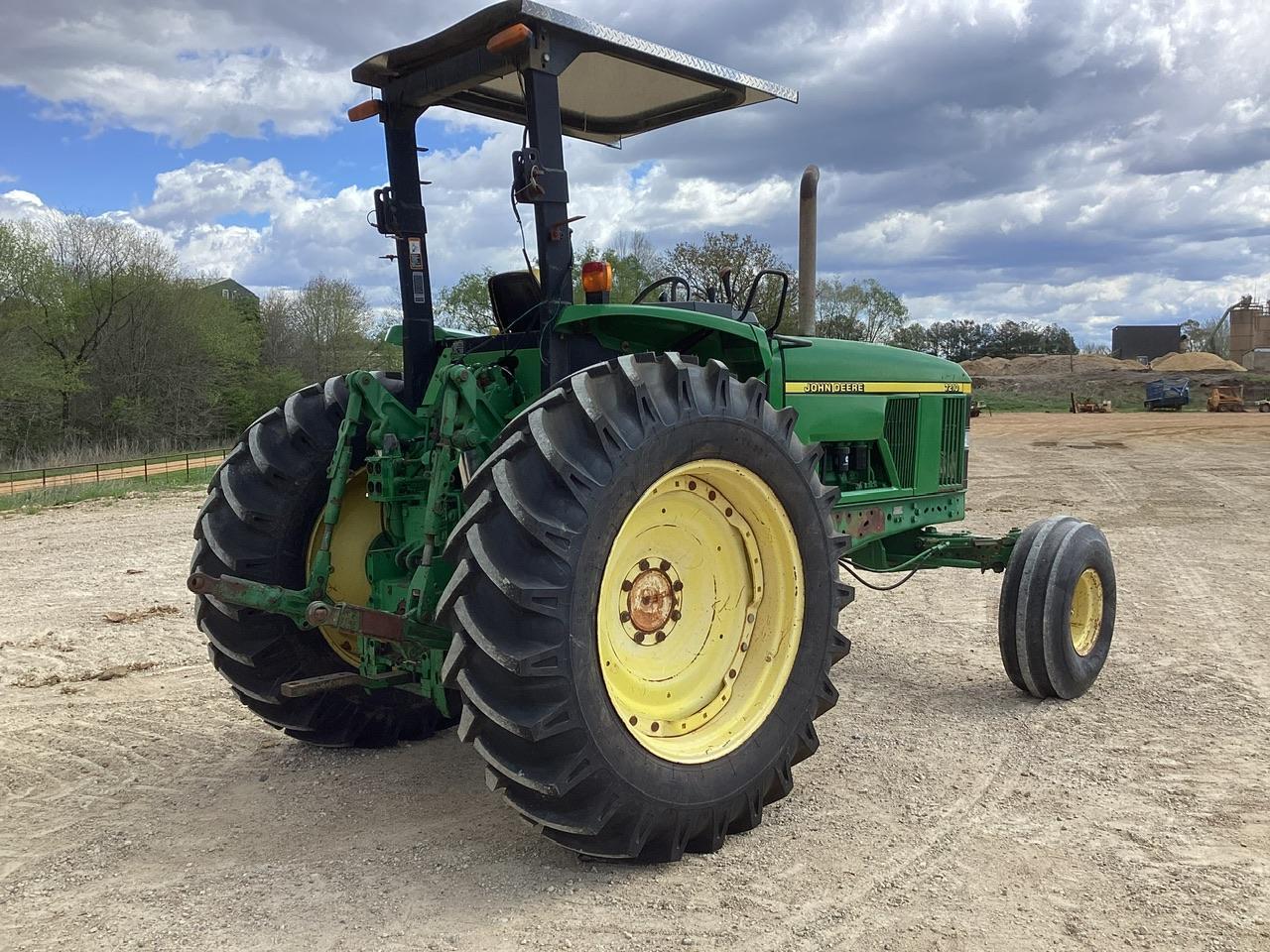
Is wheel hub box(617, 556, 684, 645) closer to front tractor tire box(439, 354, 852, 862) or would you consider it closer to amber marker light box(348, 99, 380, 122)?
front tractor tire box(439, 354, 852, 862)

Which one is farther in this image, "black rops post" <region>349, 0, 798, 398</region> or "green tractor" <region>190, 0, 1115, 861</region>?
"black rops post" <region>349, 0, 798, 398</region>

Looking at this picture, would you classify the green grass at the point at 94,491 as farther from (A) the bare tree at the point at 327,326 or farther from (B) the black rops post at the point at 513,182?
(A) the bare tree at the point at 327,326

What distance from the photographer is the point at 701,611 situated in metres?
3.50

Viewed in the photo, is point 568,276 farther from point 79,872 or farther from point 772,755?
point 79,872

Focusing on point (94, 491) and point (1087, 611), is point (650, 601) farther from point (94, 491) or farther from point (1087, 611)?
point (94, 491)

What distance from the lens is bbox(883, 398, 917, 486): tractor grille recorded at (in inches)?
211

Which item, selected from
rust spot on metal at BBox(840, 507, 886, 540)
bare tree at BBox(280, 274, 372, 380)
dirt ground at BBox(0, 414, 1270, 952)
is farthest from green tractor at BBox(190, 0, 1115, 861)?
bare tree at BBox(280, 274, 372, 380)

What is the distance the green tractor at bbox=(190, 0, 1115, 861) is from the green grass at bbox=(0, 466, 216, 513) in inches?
452

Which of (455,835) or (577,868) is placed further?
(455,835)

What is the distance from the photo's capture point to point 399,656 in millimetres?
3680

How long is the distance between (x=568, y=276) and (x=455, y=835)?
2040 millimetres

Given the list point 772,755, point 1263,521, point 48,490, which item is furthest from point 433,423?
point 48,490

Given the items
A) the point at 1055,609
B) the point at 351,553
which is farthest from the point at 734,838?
the point at 1055,609

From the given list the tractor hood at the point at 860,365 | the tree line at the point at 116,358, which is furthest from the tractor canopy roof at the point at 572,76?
the tree line at the point at 116,358
